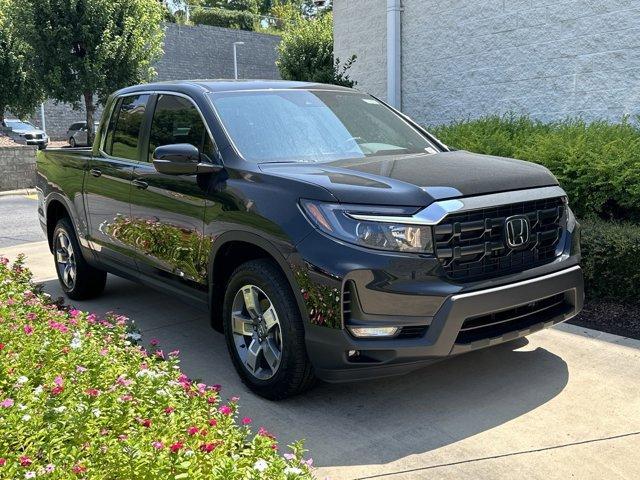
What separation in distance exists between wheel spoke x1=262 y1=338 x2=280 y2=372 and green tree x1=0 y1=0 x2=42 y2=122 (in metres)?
21.0

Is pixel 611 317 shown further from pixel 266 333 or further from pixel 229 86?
pixel 229 86

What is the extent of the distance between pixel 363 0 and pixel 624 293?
26.5 ft

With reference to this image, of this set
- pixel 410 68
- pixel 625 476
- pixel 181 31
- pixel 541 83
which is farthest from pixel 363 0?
pixel 181 31

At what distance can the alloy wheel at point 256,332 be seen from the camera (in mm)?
3926

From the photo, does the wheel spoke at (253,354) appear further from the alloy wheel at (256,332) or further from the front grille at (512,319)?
the front grille at (512,319)

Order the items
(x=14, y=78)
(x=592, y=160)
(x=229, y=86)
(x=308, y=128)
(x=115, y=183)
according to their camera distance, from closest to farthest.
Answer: (x=308, y=128) → (x=229, y=86) → (x=115, y=183) → (x=592, y=160) → (x=14, y=78)

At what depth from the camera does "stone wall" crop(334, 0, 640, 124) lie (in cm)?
820

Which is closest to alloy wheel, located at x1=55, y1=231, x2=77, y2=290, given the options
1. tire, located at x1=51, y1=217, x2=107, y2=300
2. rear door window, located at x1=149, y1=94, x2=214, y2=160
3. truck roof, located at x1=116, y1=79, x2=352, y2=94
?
tire, located at x1=51, y1=217, x2=107, y2=300

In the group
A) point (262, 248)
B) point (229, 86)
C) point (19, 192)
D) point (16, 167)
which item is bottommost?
point (19, 192)

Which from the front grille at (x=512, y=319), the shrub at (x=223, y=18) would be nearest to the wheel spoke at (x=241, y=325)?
the front grille at (x=512, y=319)

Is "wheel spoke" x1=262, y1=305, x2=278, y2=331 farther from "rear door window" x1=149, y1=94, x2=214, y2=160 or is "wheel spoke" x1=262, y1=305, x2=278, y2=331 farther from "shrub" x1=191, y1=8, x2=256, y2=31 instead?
"shrub" x1=191, y1=8, x2=256, y2=31

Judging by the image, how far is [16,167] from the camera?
17.0 metres

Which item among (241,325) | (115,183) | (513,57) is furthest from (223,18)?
(241,325)

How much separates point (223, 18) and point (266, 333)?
197 ft
